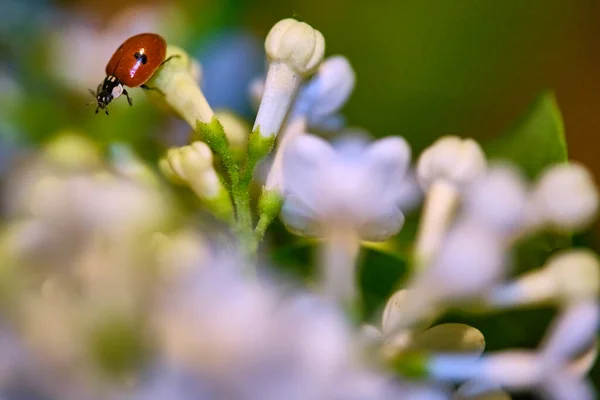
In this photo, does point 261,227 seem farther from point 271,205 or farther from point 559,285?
point 559,285

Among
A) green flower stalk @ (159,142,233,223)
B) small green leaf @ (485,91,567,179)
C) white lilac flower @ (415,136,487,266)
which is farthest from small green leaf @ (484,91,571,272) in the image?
green flower stalk @ (159,142,233,223)

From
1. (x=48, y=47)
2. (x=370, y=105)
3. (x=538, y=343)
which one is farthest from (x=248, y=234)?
(x=48, y=47)

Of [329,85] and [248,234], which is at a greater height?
[329,85]

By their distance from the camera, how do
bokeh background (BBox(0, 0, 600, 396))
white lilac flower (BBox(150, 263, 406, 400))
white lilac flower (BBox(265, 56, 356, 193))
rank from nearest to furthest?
1. white lilac flower (BBox(150, 263, 406, 400))
2. white lilac flower (BBox(265, 56, 356, 193))
3. bokeh background (BBox(0, 0, 600, 396))

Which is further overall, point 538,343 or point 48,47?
point 48,47

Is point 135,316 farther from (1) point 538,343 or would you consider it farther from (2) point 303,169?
(1) point 538,343

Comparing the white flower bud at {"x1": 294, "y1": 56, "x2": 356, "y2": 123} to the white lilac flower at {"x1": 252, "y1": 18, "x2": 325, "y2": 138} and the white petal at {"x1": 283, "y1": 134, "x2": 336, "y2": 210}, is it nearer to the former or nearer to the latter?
the white lilac flower at {"x1": 252, "y1": 18, "x2": 325, "y2": 138}
